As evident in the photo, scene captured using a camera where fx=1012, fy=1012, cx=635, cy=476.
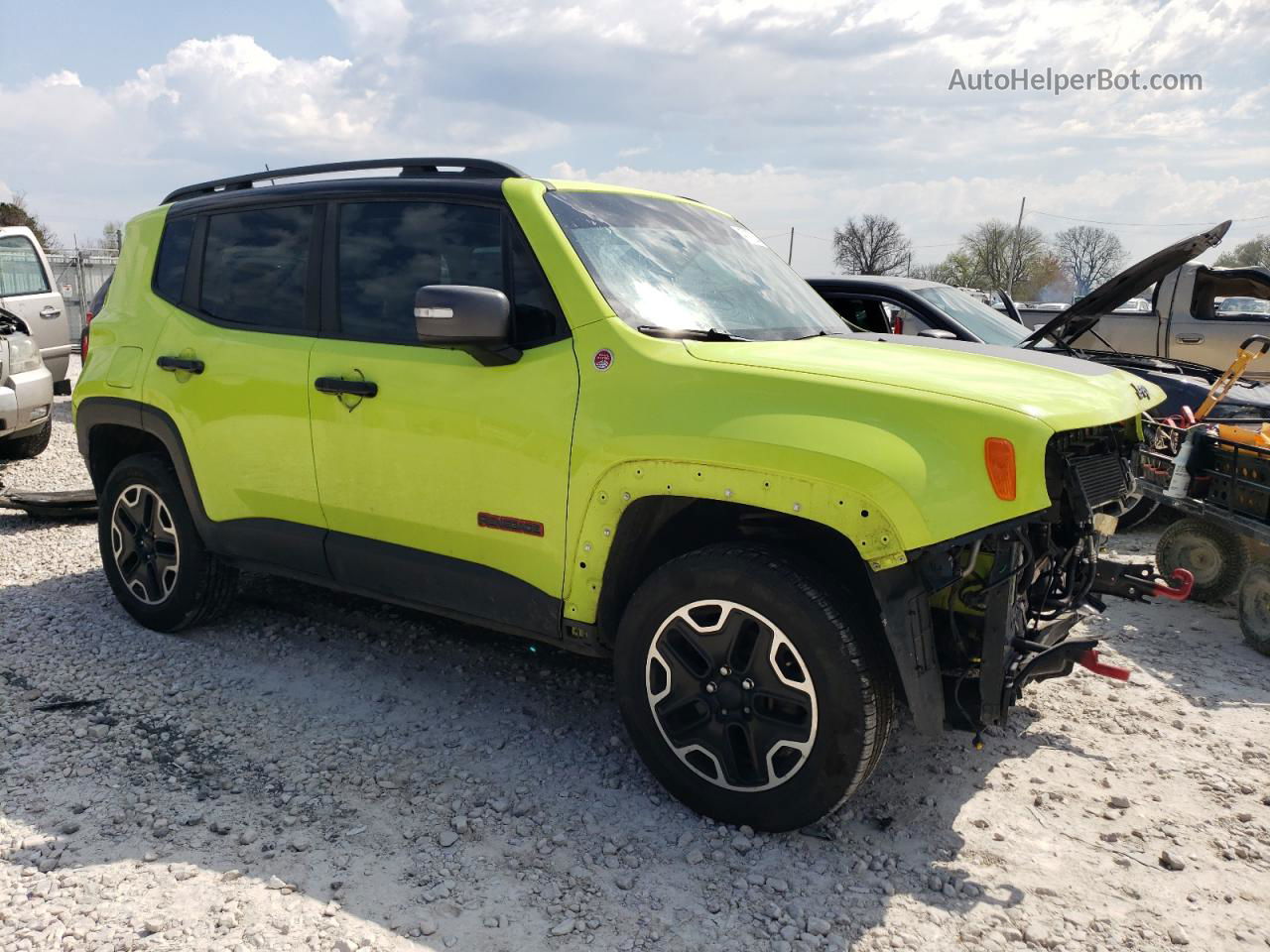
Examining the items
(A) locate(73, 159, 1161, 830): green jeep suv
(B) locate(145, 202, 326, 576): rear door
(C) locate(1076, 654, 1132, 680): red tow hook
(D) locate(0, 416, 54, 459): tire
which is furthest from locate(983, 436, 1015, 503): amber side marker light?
(D) locate(0, 416, 54, 459): tire

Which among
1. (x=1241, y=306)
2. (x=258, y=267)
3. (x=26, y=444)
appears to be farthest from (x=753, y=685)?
(x=1241, y=306)

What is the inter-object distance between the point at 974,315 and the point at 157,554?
597 cm

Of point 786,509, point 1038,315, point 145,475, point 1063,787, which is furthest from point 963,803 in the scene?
point 1038,315

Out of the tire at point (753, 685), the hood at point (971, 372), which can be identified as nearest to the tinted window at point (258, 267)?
the hood at point (971, 372)

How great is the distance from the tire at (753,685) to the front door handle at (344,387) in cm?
132

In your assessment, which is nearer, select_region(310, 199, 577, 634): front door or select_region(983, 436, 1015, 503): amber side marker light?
select_region(983, 436, 1015, 503): amber side marker light

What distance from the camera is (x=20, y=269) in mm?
11258

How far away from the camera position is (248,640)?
189 inches

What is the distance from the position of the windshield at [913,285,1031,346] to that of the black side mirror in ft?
16.2

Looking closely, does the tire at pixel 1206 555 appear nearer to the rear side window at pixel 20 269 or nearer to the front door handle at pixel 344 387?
the front door handle at pixel 344 387

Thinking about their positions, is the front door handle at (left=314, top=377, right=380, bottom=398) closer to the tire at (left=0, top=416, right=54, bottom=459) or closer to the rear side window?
the tire at (left=0, top=416, right=54, bottom=459)

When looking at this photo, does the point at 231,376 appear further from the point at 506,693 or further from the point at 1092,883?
the point at 1092,883

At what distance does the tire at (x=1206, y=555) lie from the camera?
5699 millimetres

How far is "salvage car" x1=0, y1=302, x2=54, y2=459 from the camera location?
309 inches
